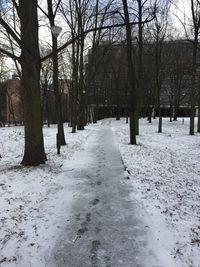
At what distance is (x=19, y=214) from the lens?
6750mm

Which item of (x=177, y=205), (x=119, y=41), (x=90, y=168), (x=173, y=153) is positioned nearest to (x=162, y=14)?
(x=119, y=41)

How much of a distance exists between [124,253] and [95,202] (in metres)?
2.51

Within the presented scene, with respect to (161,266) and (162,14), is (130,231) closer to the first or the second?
(161,266)

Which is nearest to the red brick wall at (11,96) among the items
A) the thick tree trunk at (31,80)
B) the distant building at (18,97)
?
the distant building at (18,97)

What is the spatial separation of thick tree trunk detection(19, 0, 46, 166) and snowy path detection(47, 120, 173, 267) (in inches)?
100

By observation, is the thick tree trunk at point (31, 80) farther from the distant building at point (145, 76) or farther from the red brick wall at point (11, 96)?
the red brick wall at point (11, 96)

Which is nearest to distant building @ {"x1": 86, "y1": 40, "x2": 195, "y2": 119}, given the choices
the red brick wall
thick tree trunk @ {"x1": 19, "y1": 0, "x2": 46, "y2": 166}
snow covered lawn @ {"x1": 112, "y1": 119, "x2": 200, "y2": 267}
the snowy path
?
snow covered lawn @ {"x1": 112, "y1": 119, "x2": 200, "y2": 267}

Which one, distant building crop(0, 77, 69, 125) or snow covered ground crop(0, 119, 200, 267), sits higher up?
distant building crop(0, 77, 69, 125)

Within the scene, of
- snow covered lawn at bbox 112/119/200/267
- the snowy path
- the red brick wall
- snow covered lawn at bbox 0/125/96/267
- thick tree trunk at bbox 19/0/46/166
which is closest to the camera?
the snowy path

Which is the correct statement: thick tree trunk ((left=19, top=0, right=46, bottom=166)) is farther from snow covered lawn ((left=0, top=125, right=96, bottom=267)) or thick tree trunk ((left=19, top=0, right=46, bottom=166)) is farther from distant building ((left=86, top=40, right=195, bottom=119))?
distant building ((left=86, top=40, right=195, bottom=119))

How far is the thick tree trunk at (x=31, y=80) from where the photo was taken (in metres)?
11.4

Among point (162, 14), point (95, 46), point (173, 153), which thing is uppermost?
point (162, 14)

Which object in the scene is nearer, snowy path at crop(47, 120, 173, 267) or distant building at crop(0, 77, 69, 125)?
snowy path at crop(47, 120, 173, 267)

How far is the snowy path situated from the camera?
493 centimetres
